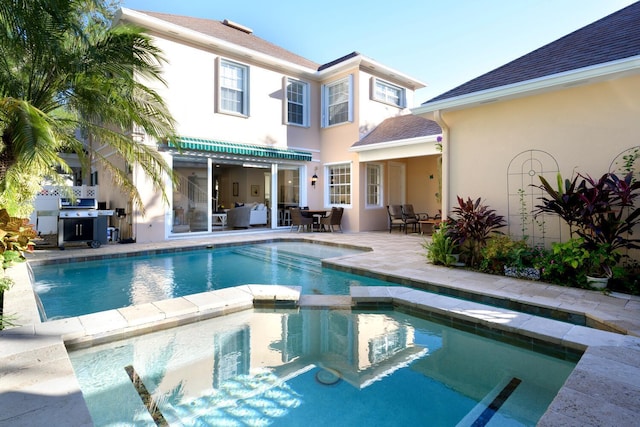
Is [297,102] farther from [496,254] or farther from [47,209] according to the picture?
[496,254]

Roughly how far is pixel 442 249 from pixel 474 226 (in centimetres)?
97

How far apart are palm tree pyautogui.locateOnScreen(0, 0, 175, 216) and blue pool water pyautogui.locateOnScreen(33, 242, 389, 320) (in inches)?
99.0

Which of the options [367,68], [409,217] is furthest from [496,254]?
[367,68]

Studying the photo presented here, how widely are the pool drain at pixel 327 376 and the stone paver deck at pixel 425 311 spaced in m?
2.03

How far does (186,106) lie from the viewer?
1413 centimetres

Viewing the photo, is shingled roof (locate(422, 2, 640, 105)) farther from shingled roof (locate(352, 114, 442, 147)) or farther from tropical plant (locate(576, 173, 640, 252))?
shingled roof (locate(352, 114, 442, 147))

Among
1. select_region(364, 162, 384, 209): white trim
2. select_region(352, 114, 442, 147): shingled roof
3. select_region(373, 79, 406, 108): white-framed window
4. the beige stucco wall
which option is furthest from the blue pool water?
select_region(373, 79, 406, 108): white-framed window

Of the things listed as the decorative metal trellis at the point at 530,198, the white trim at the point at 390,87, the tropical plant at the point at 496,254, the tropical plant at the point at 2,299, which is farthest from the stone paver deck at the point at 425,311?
the white trim at the point at 390,87

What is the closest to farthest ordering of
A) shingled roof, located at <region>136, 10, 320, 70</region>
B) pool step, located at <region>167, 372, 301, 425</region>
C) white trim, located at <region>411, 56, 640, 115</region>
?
pool step, located at <region>167, 372, 301, 425</region>, white trim, located at <region>411, 56, 640, 115</region>, shingled roof, located at <region>136, 10, 320, 70</region>

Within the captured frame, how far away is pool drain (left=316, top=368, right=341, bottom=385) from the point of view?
3.93 meters

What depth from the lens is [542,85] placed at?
7.63 meters

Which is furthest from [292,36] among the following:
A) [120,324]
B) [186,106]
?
[120,324]

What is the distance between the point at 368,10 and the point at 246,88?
7.90 metres

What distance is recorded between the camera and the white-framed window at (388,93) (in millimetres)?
18516
